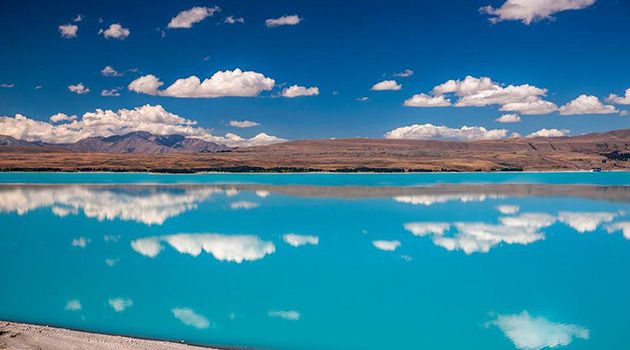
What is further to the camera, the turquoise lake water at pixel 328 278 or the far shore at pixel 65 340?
the turquoise lake water at pixel 328 278

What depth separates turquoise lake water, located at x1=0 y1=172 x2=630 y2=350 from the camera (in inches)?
554

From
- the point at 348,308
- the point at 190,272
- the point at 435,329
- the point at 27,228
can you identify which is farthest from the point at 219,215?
the point at 435,329

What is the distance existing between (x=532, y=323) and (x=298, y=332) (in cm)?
685

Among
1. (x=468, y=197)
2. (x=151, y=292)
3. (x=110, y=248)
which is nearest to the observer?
(x=151, y=292)

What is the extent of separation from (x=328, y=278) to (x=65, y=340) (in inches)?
406

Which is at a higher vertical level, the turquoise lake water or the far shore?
the far shore

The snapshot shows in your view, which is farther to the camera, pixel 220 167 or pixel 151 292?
pixel 220 167

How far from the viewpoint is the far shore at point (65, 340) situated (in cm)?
1129

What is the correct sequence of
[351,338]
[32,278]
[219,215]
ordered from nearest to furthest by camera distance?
[351,338] → [32,278] → [219,215]

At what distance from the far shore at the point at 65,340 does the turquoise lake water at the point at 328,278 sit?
1036 mm

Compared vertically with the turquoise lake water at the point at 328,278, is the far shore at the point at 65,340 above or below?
above

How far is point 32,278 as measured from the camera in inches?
773

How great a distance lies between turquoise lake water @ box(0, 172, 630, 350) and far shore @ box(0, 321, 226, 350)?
1.04m

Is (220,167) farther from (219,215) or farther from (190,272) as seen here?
(190,272)
